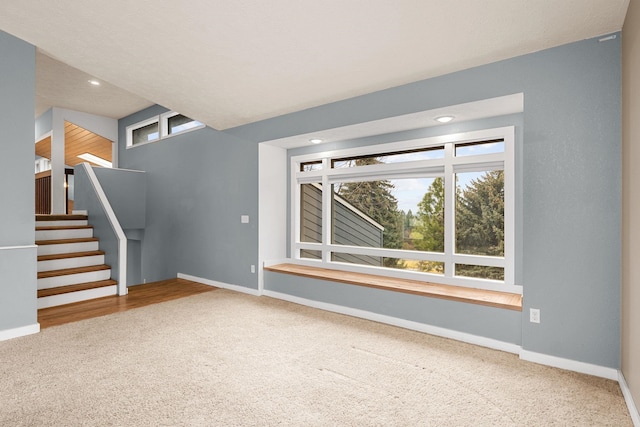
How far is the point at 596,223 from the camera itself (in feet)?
7.70

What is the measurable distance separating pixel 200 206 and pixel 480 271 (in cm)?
421

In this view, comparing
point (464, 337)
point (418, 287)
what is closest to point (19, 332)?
point (418, 287)

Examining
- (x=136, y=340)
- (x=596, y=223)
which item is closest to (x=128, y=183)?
(x=136, y=340)

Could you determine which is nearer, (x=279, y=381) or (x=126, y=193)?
(x=279, y=381)

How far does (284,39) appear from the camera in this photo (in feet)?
9.40

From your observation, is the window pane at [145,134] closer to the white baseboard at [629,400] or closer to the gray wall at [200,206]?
the gray wall at [200,206]

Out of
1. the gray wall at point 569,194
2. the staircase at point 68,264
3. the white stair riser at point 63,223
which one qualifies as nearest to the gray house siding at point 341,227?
the gray wall at point 569,194

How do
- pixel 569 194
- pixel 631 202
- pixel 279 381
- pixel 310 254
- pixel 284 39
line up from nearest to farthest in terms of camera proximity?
pixel 631 202 → pixel 279 381 → pixel 569 194 → pixel 284 39 → pixel 310 254

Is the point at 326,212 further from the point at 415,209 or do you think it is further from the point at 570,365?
the point at 570,365

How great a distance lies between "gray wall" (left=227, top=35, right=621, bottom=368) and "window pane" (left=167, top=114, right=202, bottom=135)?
4.58 meters

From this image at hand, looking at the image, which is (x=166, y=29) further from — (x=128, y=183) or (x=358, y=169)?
(x=128, y=183)

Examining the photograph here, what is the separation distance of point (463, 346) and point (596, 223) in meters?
1.40

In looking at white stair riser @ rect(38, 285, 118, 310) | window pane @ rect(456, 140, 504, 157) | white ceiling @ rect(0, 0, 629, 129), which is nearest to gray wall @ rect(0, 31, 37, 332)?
→ white ceiling @ rect(0, 0, 629, 129)

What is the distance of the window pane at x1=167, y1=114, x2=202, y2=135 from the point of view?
18.9 feet
